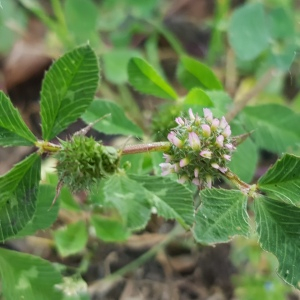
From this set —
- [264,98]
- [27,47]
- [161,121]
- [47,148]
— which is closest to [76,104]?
[47,148]

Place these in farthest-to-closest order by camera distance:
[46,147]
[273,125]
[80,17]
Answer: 1. [80,17]
2. [273,125]
3. [46,147]

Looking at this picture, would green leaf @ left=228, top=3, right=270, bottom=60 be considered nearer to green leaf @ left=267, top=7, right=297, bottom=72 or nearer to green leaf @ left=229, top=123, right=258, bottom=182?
green leaf @ left=267, top=7, right=297, bottom=72

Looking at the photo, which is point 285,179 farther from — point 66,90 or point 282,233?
point 66,90

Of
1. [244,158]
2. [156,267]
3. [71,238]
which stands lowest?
[156,267]

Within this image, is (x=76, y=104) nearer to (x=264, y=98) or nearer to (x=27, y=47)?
(x=264, y=98)

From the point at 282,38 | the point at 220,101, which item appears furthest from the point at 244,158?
the point at 282,38

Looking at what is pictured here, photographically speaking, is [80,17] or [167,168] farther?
[80,17]

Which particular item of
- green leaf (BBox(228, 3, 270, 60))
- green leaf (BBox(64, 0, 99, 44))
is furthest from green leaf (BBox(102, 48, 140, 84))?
green leaf (BBox(228, 3, 270, 60))
